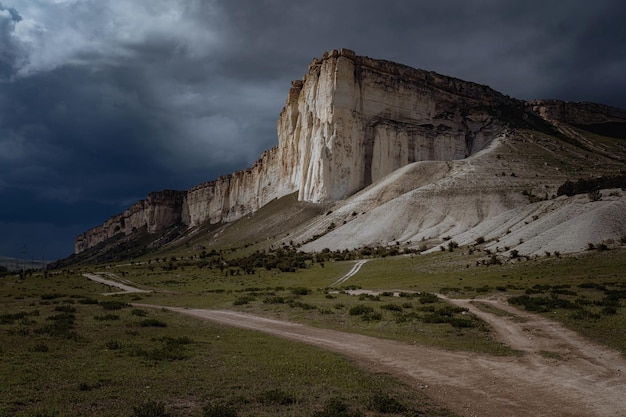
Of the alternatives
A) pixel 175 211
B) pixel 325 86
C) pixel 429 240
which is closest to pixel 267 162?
pixel 325 86

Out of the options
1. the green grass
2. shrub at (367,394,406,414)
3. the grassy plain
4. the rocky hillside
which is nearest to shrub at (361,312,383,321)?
the grassy plain

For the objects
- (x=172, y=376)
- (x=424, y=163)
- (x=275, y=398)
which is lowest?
(x=275, y=398)

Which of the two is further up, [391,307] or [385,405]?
[391,307]

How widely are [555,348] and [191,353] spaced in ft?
37.8

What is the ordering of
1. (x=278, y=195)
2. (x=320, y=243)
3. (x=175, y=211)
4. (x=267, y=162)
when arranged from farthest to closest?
(x=175, y=211) < (x=267, y=162) < (x=278, y=195) < (x=320, y=243)

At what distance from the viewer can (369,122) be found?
341 feet

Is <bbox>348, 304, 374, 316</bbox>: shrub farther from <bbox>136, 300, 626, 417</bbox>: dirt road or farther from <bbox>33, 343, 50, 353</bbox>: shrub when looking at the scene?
<bbox>33, 343, 50, 353</bbox>: shrub

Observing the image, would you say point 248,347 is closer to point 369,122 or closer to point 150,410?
point 150,410

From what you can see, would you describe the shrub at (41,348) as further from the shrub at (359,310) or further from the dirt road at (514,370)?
the shrub at (359,310)

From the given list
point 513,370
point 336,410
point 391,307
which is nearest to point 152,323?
point 391,307

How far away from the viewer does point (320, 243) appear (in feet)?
230

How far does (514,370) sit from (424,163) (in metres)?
78.6

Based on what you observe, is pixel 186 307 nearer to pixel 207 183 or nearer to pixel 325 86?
pixel 325 86

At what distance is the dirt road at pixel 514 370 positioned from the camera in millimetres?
10141
